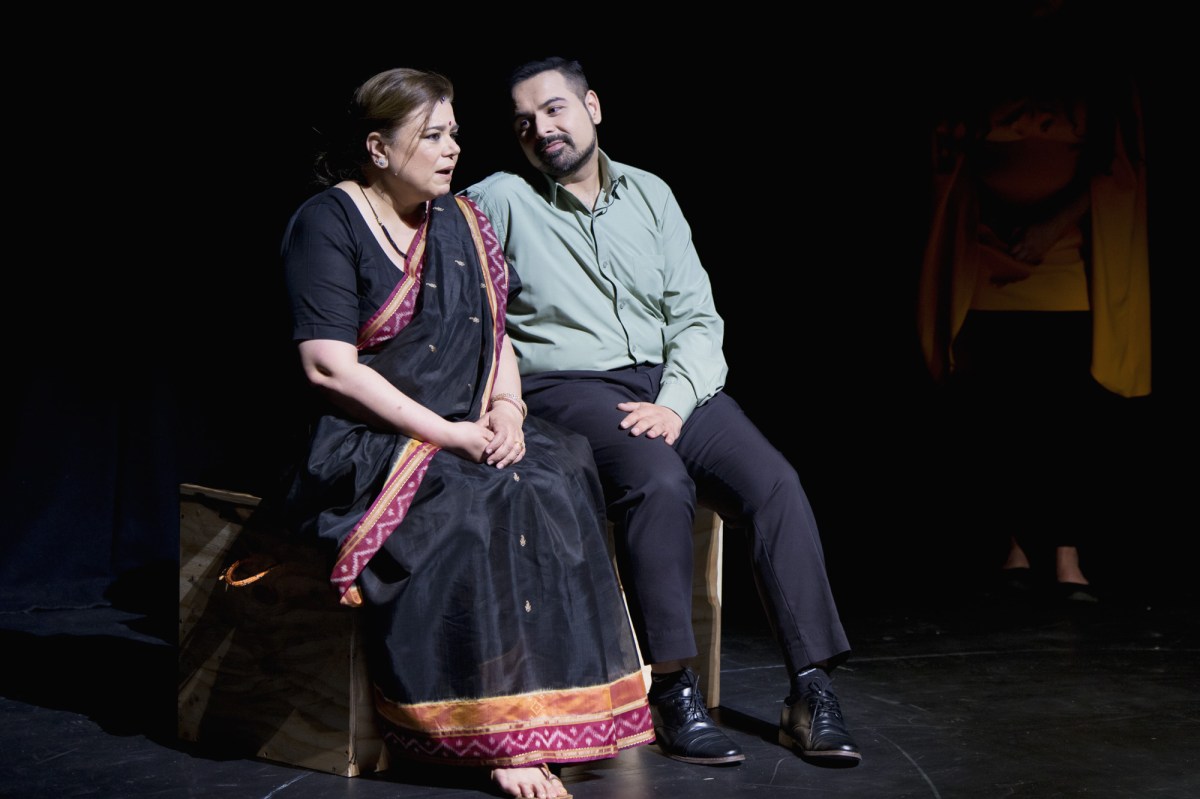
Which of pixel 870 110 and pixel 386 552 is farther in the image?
pixel 870 110

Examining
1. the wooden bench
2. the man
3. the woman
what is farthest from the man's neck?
the wooden bench

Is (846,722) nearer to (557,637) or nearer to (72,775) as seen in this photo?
(557,637)

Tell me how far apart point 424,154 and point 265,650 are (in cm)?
95

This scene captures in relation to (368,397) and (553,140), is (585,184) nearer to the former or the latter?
(553,140)

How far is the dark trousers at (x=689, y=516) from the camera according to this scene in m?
2.81

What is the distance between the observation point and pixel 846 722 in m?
3.00

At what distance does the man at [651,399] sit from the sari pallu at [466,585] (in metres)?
0.12

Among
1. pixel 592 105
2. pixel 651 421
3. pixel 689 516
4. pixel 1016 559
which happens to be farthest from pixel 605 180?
pixel 1016 559

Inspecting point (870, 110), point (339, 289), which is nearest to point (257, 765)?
point (339, 289)

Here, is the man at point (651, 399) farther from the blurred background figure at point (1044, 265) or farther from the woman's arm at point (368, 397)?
the blurred background figure at point (1044, 265)

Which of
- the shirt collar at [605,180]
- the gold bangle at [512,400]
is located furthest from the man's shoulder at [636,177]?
the gold bangle at [512,400]

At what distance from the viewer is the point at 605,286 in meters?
3.19

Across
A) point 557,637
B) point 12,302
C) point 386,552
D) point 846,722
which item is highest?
point 12,302

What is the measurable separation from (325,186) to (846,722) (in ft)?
4.80
